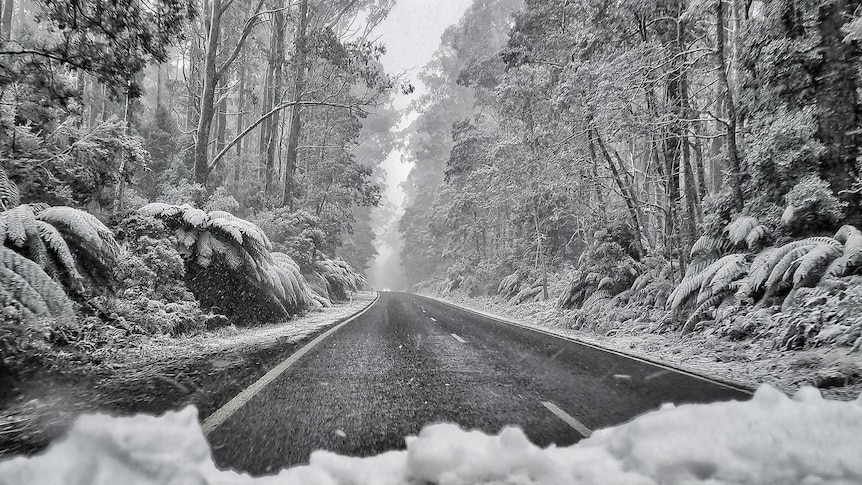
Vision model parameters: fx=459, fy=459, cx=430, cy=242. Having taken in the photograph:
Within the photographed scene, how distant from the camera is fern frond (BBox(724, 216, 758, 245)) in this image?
28.6 feet

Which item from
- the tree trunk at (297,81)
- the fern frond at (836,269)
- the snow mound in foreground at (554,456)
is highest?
the tree trunk at (297,81)

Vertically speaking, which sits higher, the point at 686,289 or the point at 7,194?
the point at 7,194

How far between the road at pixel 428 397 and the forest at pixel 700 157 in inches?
116

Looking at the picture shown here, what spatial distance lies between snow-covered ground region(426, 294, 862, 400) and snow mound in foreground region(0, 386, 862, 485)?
2.84m

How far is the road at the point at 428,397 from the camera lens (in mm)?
2949

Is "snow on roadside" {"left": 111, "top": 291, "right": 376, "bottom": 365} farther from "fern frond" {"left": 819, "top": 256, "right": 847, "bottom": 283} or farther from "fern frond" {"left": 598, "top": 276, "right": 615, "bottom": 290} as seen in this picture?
"fern frond" {"left": 819, "top": 256, "right": 847, "bottom": 283}

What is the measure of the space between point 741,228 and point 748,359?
3.36m

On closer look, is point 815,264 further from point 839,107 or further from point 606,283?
point 606,283

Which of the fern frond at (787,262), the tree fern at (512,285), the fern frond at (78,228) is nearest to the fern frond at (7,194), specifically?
the fern frond at (78,228)

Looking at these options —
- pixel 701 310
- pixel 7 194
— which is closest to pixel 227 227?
pixel 7 194

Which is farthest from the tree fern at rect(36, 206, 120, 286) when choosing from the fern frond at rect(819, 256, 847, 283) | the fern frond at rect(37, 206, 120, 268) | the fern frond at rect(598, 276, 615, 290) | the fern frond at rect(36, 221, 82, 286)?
the fern frond at rect(598, 276, 615, 290)

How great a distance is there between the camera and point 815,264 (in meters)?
6.95

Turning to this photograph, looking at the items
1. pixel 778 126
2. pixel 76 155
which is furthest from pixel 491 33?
pixel 76 155

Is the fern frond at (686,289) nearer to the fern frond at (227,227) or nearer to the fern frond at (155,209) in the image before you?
the fern frond at (227,227)
